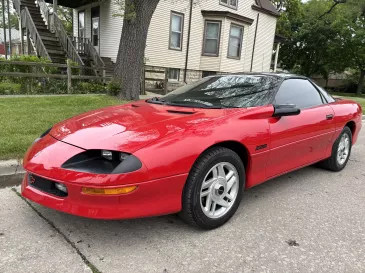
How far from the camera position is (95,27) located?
15320 millimetres

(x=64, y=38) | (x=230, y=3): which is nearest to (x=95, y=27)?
(x=64, y=38)

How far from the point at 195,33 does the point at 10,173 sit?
554 inches

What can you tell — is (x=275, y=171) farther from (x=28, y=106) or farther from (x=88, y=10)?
(x=88, y=10)

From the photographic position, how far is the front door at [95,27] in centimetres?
1496

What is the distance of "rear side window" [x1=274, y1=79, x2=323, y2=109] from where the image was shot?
359 cm

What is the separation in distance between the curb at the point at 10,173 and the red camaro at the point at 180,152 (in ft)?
3.20

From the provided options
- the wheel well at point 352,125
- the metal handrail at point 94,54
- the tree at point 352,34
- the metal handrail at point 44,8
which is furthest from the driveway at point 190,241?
the tree at point 352,34

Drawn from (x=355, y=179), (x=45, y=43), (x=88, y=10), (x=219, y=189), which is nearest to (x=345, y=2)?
(x=88, y=10)

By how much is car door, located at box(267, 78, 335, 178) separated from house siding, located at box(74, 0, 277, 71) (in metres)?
10.9

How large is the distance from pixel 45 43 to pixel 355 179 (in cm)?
1334

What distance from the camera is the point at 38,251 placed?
234 cm

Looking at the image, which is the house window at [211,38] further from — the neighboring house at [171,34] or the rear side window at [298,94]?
the rear side window at [298,94]

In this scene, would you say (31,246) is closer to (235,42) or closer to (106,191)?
(106,191)

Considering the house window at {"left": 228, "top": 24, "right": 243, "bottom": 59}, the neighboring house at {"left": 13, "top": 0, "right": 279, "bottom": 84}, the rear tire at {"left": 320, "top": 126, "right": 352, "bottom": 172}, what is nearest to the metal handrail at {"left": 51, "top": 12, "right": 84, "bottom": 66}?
the neighboring house at {"left": 13, "top": 0, "right": 279, "bottom": 84}
